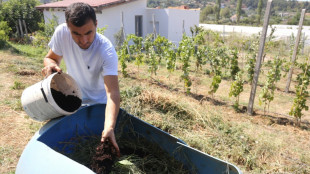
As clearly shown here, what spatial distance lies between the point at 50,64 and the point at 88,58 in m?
0.30

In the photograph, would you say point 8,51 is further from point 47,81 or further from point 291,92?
point 291,92

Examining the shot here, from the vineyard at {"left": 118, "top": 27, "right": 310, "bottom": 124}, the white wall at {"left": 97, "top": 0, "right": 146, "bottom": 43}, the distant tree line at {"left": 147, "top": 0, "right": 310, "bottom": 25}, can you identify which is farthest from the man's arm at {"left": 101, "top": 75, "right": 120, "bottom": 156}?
the distant tree line at {"left": 147, "top": 0, "right": 310, "bottom": 25}

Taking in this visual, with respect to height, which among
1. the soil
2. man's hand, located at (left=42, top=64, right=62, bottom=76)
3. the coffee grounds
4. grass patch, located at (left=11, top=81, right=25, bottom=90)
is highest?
man's hand, located at (left=42, top=64, right=62, bottom=76)

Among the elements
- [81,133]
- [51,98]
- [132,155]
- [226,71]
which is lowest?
[226,71]

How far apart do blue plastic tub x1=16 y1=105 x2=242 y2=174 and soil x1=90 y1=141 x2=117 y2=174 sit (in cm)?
25

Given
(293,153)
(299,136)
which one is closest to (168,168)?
(293,153)

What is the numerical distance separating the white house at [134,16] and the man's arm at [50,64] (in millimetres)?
10520

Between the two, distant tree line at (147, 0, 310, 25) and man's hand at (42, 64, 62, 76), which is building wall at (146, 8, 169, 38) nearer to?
man's hand at (42, 64, 62, 76)

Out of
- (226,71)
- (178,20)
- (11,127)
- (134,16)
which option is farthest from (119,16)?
(11,127)

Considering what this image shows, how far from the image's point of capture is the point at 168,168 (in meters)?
2.13

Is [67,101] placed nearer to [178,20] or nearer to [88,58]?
[88,58]

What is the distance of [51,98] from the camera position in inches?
67.2

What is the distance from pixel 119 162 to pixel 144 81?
18.6 feet

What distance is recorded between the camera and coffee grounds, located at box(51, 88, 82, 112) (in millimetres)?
1958
